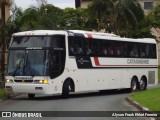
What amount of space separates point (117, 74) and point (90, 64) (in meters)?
3.12

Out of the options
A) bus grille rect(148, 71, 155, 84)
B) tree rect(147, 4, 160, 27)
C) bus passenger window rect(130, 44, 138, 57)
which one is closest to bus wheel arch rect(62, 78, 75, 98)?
bus passenger window rect(130, 44, 138, 57)

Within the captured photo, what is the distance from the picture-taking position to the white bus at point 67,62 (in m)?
24.3

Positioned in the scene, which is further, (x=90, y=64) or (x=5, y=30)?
(x=5, y=30)

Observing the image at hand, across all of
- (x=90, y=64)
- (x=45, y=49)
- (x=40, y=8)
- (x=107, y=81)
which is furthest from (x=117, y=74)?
(x=40, y=8)

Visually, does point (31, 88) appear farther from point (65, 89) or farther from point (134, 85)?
point (134, 85)

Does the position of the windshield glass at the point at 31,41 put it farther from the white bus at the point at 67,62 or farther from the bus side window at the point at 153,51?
the bus side window at the point at 153,51

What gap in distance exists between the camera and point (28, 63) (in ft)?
80.3

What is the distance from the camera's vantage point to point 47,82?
24.1 m

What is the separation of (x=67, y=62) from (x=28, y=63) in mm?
2101

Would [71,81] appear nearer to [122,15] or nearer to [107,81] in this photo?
[107,81]

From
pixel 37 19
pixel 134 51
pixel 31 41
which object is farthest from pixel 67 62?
pixel 37 19

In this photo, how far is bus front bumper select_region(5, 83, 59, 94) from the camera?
944 inches

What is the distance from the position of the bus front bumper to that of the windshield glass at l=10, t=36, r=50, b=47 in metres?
2.02

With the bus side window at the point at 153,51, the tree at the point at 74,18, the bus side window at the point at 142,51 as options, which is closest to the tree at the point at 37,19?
the bus side window at the point at 142,51
